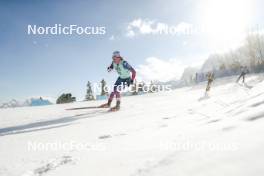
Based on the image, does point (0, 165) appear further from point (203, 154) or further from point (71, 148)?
point (203, 154)

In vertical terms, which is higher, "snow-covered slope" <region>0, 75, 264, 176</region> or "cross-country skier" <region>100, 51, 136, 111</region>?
"cross-country skier" <region>100, 51, 136, 111</region>

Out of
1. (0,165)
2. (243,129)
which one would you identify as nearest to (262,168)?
(243,129)

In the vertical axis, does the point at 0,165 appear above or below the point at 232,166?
below

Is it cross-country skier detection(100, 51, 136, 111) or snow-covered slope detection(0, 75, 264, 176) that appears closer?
snow-covered slope detection(0, 75, 264, 176)

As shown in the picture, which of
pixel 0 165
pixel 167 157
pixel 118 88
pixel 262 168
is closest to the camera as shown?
pixel 262 168

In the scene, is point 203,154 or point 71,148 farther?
point 71,148

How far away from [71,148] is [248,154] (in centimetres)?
259

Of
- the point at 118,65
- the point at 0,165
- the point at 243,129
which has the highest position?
the point at 118,65

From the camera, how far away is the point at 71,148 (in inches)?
154

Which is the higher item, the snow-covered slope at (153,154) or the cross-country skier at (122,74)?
the cross-country skier at (122,74)

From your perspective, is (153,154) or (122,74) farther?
(122,74)

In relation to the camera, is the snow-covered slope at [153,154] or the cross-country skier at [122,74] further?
the cross-country skier at [122,74]

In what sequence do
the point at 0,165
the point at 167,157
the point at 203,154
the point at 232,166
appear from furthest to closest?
1. the point at 0,165
2. the point at 167,157
3. the point at 203,154
4. the point at 232,166

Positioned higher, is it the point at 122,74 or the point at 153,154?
the point at 122,74
